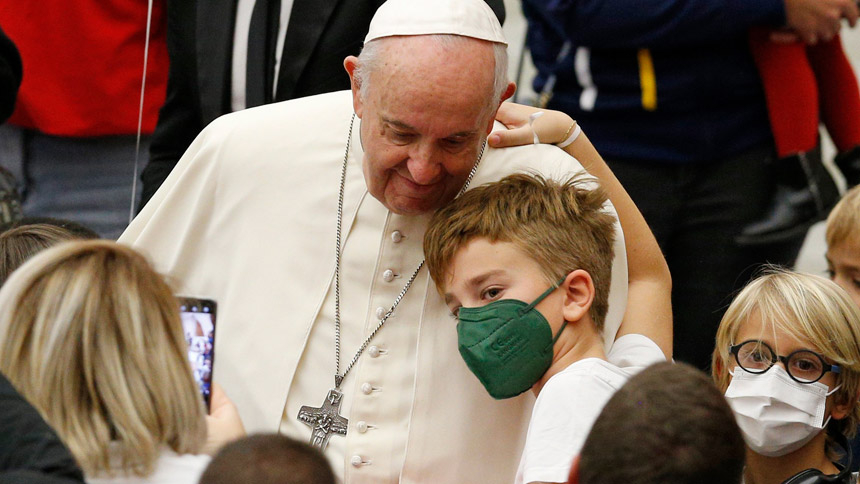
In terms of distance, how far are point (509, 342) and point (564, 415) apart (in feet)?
0.95

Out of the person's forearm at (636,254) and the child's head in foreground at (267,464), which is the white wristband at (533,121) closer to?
the person's forearm at (636,254)

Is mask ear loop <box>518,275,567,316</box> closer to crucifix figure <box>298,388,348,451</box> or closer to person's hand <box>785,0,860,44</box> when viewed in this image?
crucifix figure <box>298,388,348,451</box>

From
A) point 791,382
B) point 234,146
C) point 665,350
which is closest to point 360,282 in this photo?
point 234,146

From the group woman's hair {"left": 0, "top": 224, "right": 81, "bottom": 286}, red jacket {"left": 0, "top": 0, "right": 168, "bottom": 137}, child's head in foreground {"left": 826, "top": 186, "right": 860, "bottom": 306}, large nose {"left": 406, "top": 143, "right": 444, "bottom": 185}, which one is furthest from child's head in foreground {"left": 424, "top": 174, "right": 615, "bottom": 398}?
red jacket {"left": 0, "top": 0, "right": 168, "bottom": 137}

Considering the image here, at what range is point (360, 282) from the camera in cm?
351

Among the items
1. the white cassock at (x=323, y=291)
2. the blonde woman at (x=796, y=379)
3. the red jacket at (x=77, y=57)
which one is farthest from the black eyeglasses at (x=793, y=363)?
the red jacket at (x=77, y=57)

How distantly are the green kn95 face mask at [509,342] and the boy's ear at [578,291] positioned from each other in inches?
2.1

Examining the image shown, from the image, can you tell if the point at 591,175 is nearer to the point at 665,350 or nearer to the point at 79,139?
the point at 665,350

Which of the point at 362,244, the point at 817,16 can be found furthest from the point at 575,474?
the point at 817,16

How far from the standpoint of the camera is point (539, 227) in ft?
10.0

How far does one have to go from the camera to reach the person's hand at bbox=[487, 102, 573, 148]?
352 cm

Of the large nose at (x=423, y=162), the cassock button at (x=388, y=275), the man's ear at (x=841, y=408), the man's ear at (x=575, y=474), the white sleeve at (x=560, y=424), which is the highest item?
the large nose at (x=423, y=162)

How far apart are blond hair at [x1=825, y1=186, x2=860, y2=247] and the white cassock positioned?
3.00 feet

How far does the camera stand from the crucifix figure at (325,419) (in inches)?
131
